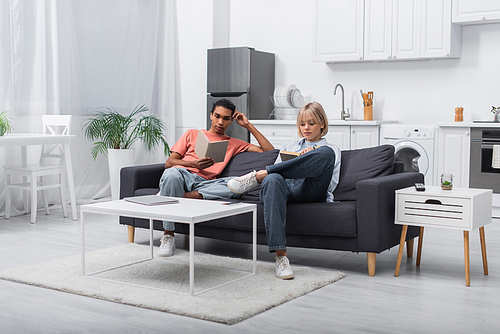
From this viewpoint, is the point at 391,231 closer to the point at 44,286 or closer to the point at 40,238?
the point at 44,286

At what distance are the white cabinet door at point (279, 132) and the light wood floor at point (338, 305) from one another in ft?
7.66

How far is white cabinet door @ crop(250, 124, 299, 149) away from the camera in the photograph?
5.87 meters

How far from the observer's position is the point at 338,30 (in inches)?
228

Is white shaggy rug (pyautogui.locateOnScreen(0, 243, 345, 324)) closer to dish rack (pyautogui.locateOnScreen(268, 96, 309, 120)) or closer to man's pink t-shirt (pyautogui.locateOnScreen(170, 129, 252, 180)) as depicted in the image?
man's pink t-shirt (pyautogui.locateOnScreen(170, 129, 252, 180))

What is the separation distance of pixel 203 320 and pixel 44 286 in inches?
37.1

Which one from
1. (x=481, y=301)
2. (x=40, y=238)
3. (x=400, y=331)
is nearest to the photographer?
(x=400, y=331)

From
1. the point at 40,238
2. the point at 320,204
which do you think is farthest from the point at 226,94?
the point at 320,204

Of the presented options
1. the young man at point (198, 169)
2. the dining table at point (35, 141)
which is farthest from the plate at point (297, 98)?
the dining table at point (35, 141)

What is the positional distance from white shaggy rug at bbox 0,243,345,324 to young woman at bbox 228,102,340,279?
19 centimetres

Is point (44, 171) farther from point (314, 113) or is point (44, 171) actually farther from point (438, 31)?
point (438, 31)

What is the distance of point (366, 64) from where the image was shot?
6043 mm

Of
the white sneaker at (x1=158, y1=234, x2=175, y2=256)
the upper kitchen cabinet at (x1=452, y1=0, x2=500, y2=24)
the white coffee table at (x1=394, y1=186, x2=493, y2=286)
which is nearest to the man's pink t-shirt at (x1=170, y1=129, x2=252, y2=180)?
the white sneaker at (x1=158, y1=234, x2=175, y2=256)

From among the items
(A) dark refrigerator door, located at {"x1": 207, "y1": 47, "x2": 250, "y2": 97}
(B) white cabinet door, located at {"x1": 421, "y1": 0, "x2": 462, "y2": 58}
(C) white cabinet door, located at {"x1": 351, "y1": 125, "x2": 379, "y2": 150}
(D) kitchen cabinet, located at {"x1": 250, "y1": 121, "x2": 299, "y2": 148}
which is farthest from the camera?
(A) dark refrigerator door, located at {"x1": 207, "y1": 47, "x2": 250, "y2": 97}

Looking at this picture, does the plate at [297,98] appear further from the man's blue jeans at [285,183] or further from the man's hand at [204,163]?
the man's blue jeans at [285,183]
